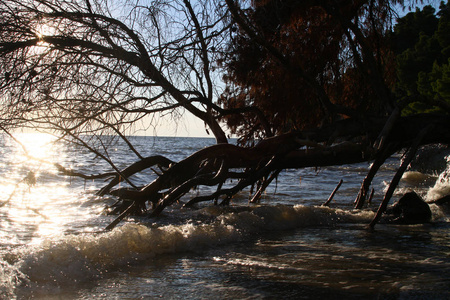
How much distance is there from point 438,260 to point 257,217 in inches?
127

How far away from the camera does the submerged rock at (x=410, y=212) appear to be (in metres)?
8.35

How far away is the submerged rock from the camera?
8.35 m

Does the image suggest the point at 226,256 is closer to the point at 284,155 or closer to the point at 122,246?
the point at 122,246

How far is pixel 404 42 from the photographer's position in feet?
175

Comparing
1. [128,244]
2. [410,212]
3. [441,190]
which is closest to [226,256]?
[128,244]

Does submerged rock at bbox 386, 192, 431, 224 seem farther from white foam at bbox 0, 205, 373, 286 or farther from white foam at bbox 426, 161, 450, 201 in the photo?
white foam at bbox 426, 161, 450, 201

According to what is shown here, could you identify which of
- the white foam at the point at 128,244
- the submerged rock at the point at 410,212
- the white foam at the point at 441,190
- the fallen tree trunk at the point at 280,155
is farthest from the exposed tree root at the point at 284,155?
the white foam at the point at 441,190

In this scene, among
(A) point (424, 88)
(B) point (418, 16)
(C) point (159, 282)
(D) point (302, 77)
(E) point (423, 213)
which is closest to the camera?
(C) point (159, 282)

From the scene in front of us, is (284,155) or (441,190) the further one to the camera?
(441,190)

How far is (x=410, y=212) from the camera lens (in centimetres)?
841

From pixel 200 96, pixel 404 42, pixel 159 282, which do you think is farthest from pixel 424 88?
pixel 159 282

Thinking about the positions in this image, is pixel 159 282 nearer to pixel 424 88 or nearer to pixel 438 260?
pixel 438 260

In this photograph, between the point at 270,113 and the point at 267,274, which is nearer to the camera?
the point at 267,274

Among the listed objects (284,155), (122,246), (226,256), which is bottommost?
(226,256)
